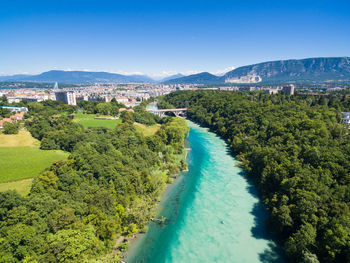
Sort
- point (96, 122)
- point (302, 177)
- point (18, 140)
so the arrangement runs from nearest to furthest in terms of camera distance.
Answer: point (302, 177), point (18, 140), point (96, 122)

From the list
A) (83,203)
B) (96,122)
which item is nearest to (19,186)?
(83,203)

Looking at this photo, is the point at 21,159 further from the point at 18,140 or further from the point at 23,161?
the point at 18,140

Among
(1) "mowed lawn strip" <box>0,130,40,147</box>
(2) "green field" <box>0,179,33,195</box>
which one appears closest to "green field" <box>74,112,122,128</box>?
(1) "mowed lawn strip" <box>0,130,40,147</box>

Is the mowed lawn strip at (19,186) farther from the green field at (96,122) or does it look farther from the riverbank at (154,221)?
the green field at (96,122)

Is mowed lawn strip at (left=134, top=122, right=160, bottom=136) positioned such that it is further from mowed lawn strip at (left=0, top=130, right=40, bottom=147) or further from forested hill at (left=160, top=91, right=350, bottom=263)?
mowed lawn strip at (left=0, top=130, right=40, bottom=147)

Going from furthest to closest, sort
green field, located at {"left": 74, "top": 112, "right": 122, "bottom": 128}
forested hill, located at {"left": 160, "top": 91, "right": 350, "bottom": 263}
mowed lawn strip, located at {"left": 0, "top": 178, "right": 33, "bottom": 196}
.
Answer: green field, located at {"left": 74, "top": 112, "right": 122, "bottom": 128} < mowed lawn strip, located at {"left": 0, "top": 178, "right": 33, "bottom": 196} < forested hill, located at {"left": 160, "top": 91, "right": 350, "bottom": 263}

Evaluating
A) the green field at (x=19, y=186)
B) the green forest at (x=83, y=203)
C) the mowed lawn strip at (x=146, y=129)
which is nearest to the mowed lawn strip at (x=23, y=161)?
the green field at (x=19, y=186)
